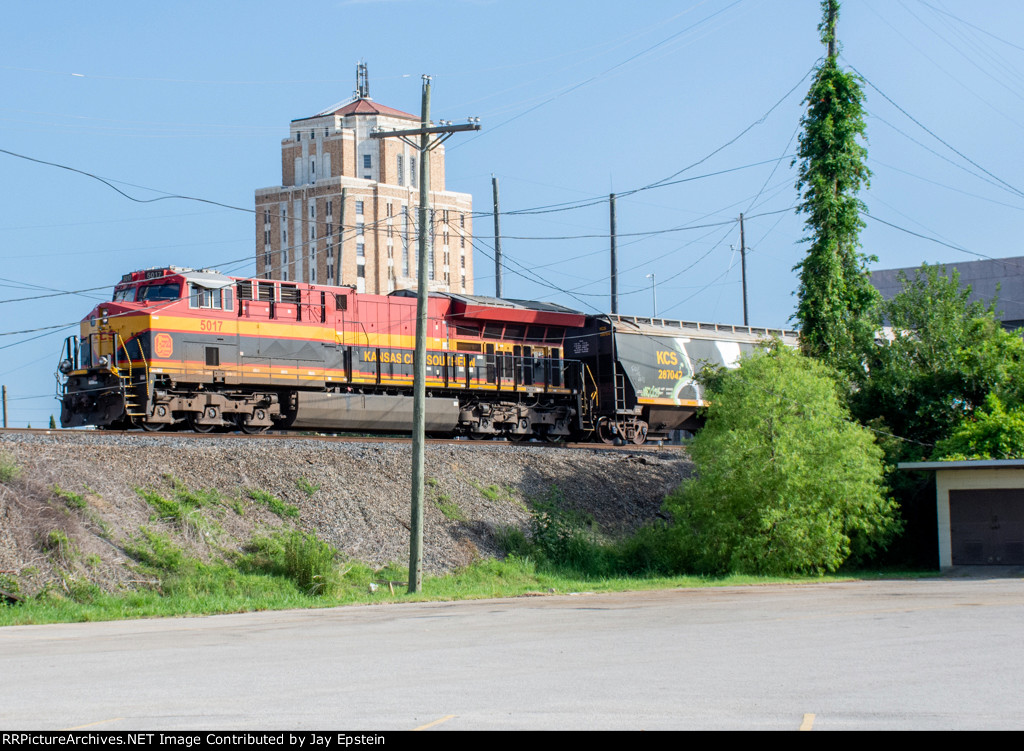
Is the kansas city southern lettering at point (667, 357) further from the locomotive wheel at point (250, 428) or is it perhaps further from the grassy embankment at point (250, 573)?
the locomotive wheel at point (250, 428)

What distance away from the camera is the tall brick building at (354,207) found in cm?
12381

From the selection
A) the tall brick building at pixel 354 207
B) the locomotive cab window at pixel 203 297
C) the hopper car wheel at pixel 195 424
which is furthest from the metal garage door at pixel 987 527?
the tall brick building at pixel 354 207

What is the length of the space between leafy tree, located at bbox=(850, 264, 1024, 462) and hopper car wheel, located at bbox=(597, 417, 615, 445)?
8.09 metres

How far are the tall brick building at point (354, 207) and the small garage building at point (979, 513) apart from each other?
96796 millimetres

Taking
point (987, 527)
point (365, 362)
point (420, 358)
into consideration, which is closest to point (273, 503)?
point (420, 358)

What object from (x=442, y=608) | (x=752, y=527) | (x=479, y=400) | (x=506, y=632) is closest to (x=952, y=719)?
(x=506, y=632)

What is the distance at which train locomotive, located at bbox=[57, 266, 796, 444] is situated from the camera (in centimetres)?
2652

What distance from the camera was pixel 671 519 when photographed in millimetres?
31297

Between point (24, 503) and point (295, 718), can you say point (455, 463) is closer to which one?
point (24, 503)

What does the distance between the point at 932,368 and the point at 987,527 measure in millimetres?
6633

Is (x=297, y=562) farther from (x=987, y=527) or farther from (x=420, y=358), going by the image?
(x=987, y=527)

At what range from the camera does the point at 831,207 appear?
3719 centimetres

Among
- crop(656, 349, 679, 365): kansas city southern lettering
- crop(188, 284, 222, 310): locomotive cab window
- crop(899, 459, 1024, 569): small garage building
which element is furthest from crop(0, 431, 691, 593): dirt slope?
crop(899, 459, 1024, 569): small garage building

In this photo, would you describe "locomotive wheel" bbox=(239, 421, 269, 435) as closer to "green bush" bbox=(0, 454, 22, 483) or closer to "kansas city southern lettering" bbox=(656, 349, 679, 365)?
"green bush" bbox=(0, 454, 22, 483)
